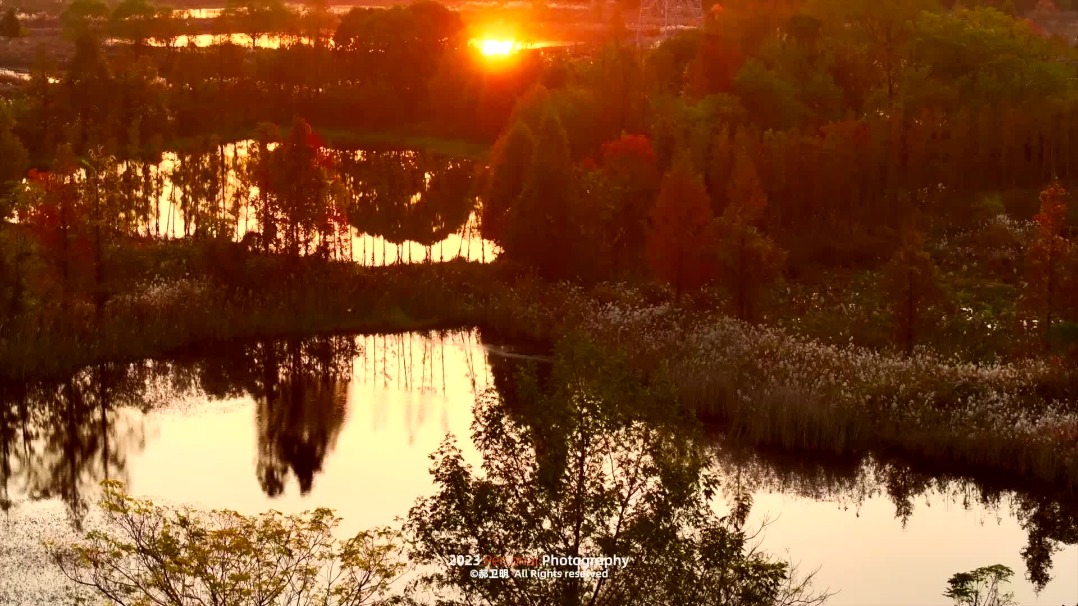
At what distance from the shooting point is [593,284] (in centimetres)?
5275

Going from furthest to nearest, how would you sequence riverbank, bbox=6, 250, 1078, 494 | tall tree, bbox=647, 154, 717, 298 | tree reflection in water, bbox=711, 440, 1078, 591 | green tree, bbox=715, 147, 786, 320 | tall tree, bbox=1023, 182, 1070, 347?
tall tree, bbox=647, 154, 717, 298
green tree, bbox=715, 147, 786, 320
tall tree, bbox=1023, 182, 1070, 347
riverbank, bbox=6, 250, 1078, 494
tree reflection in water, bbox=711, 440, 1078, 591

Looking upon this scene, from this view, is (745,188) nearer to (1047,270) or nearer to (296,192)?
(1047,270)

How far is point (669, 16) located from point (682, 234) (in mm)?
103423

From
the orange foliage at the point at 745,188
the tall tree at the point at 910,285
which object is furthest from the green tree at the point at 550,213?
the tall tree at the point at 910,285

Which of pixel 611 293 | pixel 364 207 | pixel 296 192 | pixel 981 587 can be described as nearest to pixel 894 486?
pixel 981 587

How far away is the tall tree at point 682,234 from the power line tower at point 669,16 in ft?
282

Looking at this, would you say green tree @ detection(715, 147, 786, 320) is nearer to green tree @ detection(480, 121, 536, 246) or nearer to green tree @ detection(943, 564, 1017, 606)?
green tree @ detection(480, 121, 536, 246)

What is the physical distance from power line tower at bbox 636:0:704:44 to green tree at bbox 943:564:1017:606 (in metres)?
106

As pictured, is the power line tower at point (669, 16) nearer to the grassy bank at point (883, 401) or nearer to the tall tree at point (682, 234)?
the tall tree at point (682, 234)

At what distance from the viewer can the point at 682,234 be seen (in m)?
47.8

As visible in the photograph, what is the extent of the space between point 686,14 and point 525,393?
134 metres

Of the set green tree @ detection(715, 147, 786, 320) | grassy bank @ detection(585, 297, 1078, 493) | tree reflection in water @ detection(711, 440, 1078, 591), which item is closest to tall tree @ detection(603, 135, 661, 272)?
green tree @ detection(715, 147, 786, 320)

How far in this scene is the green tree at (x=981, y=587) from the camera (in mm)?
26125

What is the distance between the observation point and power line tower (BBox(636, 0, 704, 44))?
13512 cm
